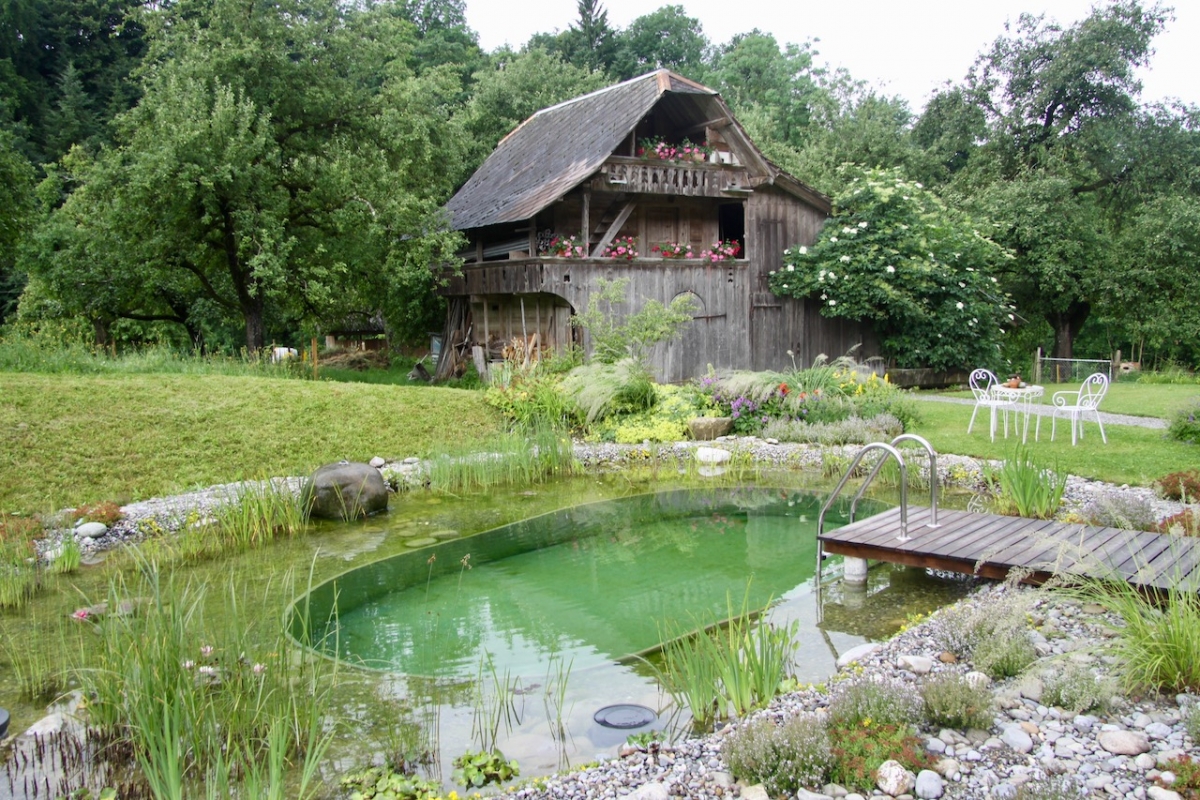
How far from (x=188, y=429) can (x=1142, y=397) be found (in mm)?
15540

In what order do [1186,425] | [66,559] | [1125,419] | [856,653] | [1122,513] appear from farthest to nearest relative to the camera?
[1125,419] < [1186,425] < [66,559] < [1122,513] < [856,653]

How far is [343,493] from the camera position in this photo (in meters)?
8.82

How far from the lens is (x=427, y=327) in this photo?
22734mm

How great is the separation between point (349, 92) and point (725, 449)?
1053 centimetres

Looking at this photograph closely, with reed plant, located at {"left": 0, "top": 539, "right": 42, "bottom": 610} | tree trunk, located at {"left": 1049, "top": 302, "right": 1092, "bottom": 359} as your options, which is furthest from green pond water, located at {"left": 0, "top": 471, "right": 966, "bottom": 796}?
tree trunk, located at {"left": 1049, "top": 302, "right": 1092, "bottom": 359}

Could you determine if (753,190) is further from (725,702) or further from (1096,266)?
(725,702)

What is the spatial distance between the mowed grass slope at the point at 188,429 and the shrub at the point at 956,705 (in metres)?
6.89

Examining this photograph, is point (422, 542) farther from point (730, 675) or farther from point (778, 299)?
point (778, 299)

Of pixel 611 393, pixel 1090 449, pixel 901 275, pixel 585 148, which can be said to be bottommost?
pixel 1090 449

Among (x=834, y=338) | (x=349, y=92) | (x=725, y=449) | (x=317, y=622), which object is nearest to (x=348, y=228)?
(x=349, y=92)

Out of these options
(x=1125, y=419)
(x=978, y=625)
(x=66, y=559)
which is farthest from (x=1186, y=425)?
(x=66, y=559)

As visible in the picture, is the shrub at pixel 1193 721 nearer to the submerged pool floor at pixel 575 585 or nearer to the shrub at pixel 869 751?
the shrub at pixel 869 751

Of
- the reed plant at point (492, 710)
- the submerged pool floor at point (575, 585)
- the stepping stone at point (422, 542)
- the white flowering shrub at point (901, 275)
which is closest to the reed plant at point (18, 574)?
the submerged pool floor at point (575, 585)

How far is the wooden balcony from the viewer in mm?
16094
